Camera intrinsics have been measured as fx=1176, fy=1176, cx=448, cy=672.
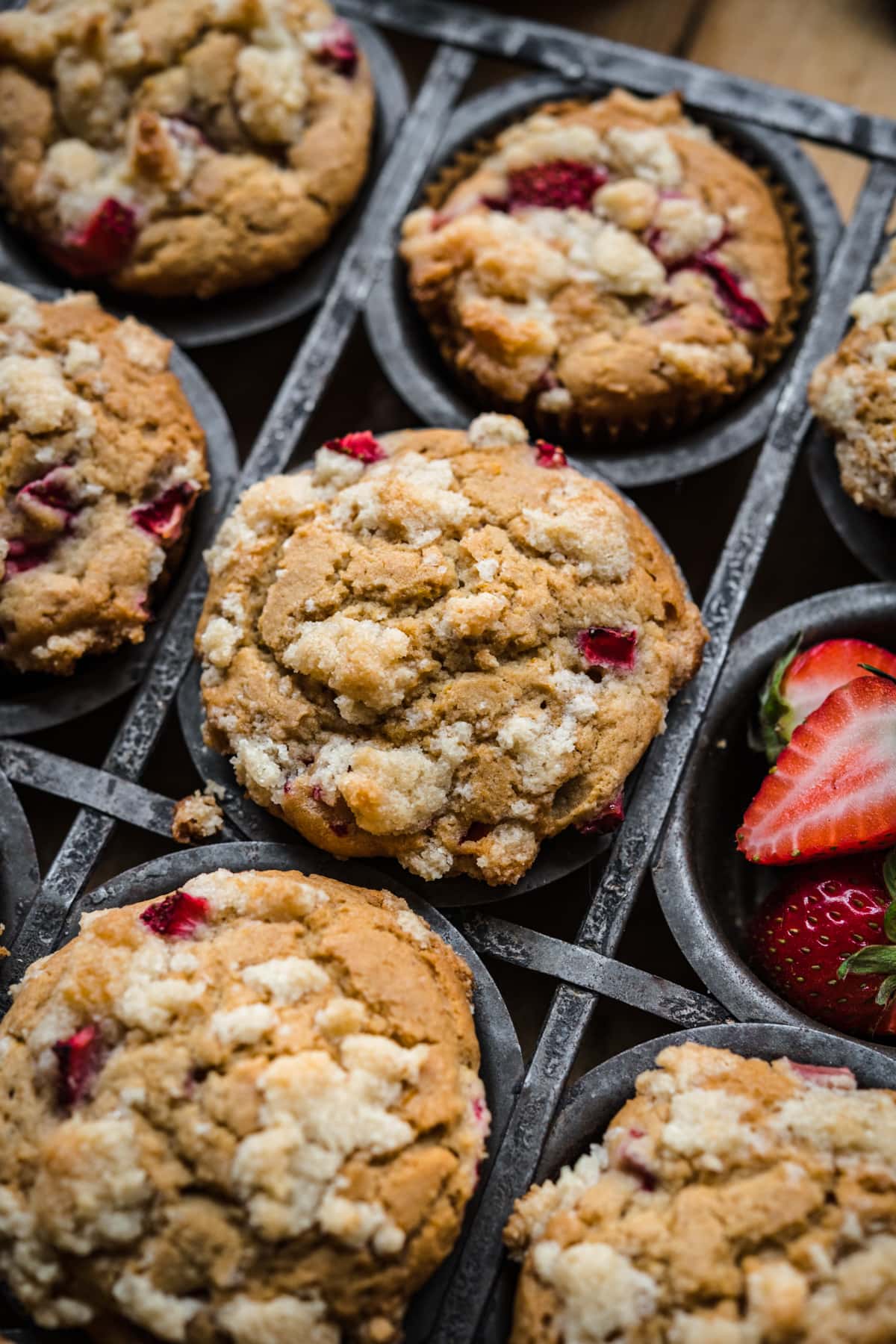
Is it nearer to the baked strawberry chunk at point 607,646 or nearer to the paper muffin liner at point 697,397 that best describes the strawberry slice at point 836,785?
the baked strawberry chunk at point 607,646

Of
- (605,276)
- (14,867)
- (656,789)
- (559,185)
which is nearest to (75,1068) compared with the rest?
(14,867)

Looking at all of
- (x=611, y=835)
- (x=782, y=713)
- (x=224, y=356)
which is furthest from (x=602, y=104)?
(x=611, y=835)

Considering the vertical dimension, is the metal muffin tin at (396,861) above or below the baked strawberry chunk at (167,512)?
below

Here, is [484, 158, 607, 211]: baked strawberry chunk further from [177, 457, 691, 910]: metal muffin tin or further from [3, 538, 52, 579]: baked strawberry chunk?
[3, 538, 52, 579]: baked strawberry chunk

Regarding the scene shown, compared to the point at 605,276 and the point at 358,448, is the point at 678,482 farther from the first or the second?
the point at 358,448

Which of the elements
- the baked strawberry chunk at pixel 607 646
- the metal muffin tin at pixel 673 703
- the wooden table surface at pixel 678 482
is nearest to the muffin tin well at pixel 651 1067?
the metal muffin tin at pixel 673 703

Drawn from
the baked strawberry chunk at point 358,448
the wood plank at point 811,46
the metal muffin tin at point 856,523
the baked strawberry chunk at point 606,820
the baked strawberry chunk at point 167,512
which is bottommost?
the baked strawberry chunk at point 606,820
